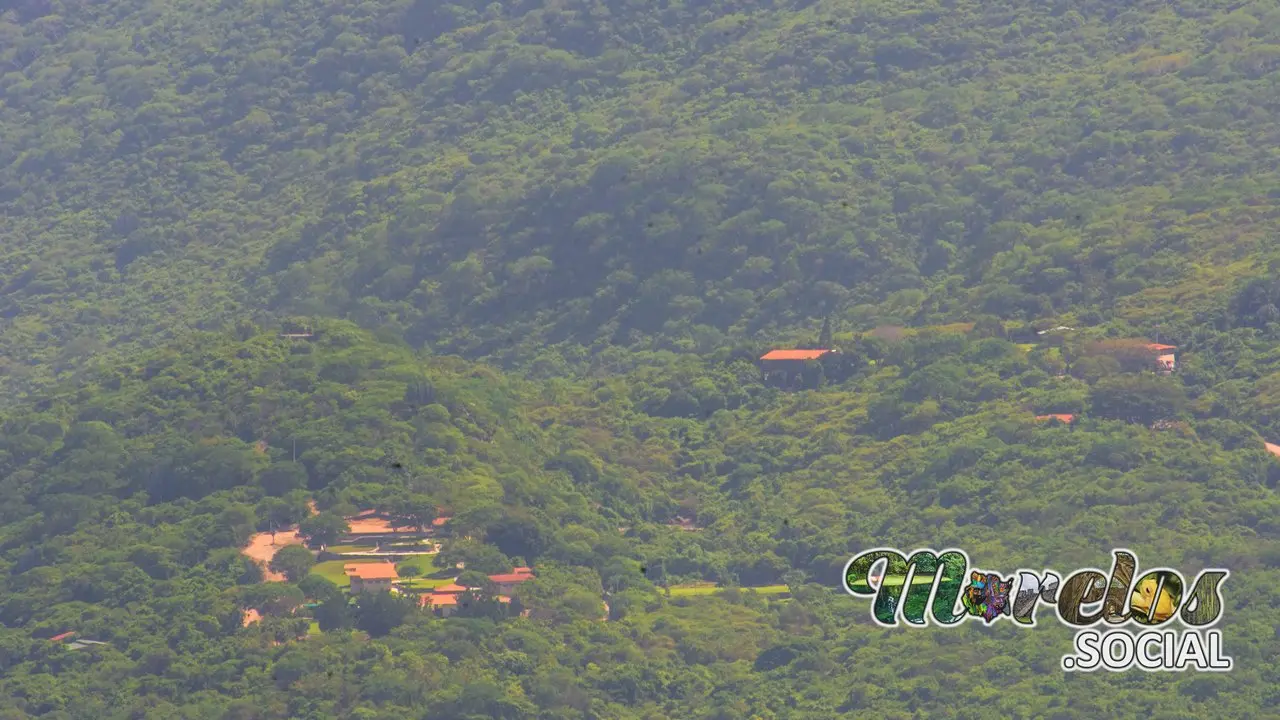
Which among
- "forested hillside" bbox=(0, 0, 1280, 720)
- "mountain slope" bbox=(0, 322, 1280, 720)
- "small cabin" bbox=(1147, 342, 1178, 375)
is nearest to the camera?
"mountain slope" bbox=(0, 322, 1280, 720)

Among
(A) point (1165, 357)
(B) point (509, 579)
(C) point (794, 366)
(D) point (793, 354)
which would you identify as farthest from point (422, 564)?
(A) point (1165, 357)

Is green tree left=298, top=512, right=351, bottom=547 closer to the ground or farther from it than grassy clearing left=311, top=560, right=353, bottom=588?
farther from it

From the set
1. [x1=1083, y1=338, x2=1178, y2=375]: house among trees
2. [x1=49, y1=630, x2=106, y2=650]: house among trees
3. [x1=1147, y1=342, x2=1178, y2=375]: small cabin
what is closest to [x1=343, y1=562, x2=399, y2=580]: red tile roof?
[x1=49, y1=630, x2=106, y2=650]: house among trees

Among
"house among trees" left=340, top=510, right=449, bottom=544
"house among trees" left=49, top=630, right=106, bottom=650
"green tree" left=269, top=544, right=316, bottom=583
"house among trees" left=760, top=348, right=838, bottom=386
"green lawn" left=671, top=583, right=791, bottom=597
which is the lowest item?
"green lawn" left=671, top=583, right=791, bottom=597

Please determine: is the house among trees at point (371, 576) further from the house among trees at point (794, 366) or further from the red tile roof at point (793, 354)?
the red tile roof at point (793, 354)

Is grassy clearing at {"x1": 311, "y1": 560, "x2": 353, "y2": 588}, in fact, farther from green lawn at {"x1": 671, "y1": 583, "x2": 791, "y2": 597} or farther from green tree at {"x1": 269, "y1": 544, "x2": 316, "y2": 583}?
green lawn at {"x1": 671, "y1": 583, "x2": 791, "y2": 597}
